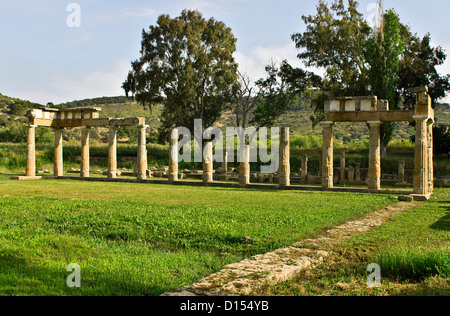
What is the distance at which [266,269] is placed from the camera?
6.64 m

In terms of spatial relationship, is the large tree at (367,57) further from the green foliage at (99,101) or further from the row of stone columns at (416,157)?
the green foliage at (99,101)

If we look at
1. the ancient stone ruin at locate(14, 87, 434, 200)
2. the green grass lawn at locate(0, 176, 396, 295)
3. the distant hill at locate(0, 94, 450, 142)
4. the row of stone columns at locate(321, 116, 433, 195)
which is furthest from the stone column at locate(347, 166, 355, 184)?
the distant hill at locate(0, 94, 450, 142)

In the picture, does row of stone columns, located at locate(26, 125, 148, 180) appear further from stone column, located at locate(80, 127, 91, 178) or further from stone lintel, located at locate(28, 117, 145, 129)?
stone lintel, located at locate(28, 117, 145, 129)

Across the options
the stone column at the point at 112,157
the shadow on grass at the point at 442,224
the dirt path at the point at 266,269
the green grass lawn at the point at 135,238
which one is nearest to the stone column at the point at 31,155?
the stone column at the point at 112,157

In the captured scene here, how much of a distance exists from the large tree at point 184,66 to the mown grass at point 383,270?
34.0m

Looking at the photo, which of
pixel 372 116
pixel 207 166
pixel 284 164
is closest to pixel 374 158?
pixel 372 116

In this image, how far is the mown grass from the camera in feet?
19.1

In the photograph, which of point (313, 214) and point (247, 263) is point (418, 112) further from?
point (247, 263)

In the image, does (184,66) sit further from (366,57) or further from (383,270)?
(383,270)

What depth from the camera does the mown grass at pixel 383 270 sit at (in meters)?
5.82

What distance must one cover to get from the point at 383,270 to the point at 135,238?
4.92m

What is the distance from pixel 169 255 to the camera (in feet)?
25.2

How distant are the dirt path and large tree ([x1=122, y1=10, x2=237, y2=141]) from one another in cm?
3393
